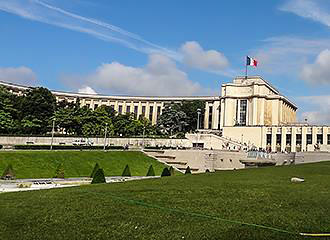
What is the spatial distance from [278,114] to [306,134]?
57.1 ft

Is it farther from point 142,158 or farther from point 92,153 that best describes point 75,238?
point 142,158

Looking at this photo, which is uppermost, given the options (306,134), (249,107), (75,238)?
(249,107)

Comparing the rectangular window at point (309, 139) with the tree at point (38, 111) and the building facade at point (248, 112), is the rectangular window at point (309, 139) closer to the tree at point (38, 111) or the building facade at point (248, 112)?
the building facade at point (248, 112)

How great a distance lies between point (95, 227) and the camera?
10.7 meters

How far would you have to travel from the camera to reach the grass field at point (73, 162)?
39.7 m

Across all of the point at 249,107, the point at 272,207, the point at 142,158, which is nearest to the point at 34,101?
the point at 142,158

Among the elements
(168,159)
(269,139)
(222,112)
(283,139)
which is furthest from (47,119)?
(283,139)

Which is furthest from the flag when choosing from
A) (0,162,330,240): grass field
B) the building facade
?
(0,162,330,240): grass field

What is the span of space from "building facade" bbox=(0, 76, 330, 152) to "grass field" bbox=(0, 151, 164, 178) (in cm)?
3204

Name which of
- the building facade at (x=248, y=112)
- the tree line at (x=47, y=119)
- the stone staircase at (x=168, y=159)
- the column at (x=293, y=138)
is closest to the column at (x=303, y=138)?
the building facade at (x=248, y=112)

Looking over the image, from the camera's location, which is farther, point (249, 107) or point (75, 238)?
point (249, 107)

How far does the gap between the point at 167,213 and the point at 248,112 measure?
9415cm

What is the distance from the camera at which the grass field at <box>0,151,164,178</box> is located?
3966 cm

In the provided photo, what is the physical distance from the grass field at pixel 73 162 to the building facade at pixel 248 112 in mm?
32038
